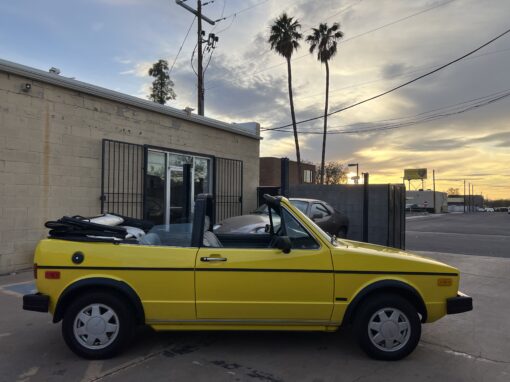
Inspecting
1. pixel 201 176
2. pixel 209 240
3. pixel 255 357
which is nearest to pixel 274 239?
pixel 209 240

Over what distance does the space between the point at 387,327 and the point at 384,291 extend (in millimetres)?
341

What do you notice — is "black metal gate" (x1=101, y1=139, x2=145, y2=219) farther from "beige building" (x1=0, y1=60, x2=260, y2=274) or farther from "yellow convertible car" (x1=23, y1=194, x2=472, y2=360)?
"yellow convertible car" (x1=23, y1=194, x2=472, y2=360)

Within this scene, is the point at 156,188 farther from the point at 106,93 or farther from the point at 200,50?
the point at 200,50

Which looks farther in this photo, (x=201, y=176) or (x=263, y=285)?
(x=201, y=176)

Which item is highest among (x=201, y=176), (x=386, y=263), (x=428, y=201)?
(x=201, y=176)

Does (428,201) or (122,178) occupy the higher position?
(122,178)

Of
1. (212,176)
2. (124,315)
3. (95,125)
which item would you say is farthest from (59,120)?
(124,315)

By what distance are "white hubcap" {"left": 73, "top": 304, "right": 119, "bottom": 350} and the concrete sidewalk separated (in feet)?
0.61

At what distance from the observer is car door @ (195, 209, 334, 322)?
4211mm

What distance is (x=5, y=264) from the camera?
8.47 m

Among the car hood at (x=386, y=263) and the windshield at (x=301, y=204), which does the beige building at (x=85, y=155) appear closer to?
the windshield at (x=301, y=204)

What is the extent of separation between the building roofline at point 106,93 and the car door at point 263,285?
6638 millimetres

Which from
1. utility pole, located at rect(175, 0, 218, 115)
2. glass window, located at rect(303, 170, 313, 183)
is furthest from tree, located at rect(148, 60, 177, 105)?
glass window, located at rect(303, 170, 313, 183)

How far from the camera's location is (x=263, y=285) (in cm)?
421
